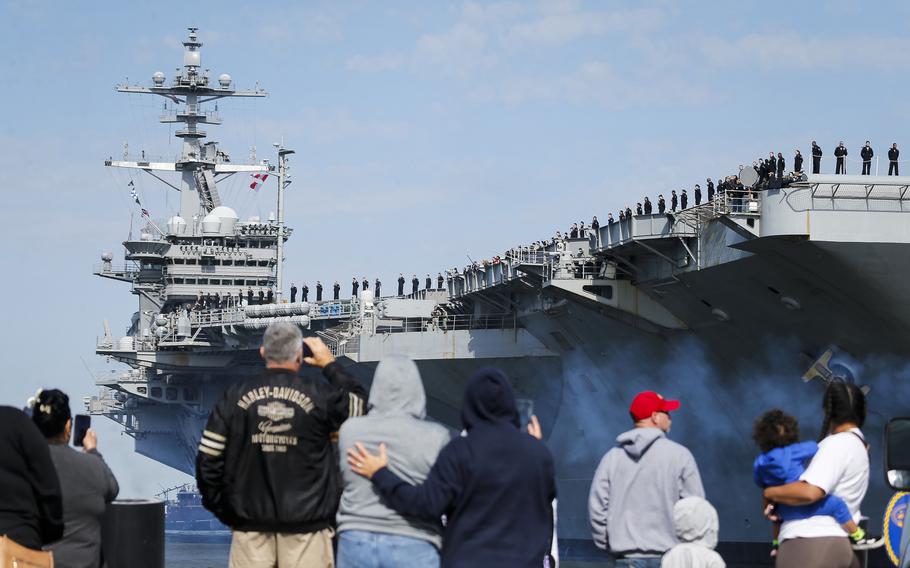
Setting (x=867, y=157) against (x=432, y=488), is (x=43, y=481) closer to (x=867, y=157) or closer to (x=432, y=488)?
(x=432, y=488)

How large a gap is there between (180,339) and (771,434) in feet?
128

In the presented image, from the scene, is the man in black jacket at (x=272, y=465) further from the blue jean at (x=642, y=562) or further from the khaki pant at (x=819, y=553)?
the khaki pant at (x=819, y=553)

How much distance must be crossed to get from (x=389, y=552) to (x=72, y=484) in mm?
1636

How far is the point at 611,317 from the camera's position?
91.3 ft

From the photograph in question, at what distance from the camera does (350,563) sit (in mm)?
5277

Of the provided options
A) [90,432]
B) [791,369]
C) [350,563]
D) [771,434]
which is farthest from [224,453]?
[791,369]

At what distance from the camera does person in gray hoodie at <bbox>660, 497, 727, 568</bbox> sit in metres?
5.84

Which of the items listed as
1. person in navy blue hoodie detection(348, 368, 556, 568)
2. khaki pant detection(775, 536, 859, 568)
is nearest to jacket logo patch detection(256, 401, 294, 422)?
person in navy blue hoodie detection(348, 368, 556, 568)

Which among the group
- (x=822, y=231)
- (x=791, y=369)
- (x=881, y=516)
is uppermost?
(x=822, y=231)

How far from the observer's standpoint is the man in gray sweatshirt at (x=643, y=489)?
6.23m

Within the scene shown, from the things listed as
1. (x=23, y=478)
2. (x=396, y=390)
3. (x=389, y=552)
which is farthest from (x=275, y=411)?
(x=23, y=478)

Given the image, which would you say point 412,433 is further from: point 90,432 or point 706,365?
point 706,365

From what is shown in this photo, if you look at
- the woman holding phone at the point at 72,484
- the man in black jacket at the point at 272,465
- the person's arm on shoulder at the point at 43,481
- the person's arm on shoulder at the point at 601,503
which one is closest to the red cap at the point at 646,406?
the person's arm on shoulder at the point at 601,503

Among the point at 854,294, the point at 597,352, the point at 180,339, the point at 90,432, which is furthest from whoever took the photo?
the point at 180,339
